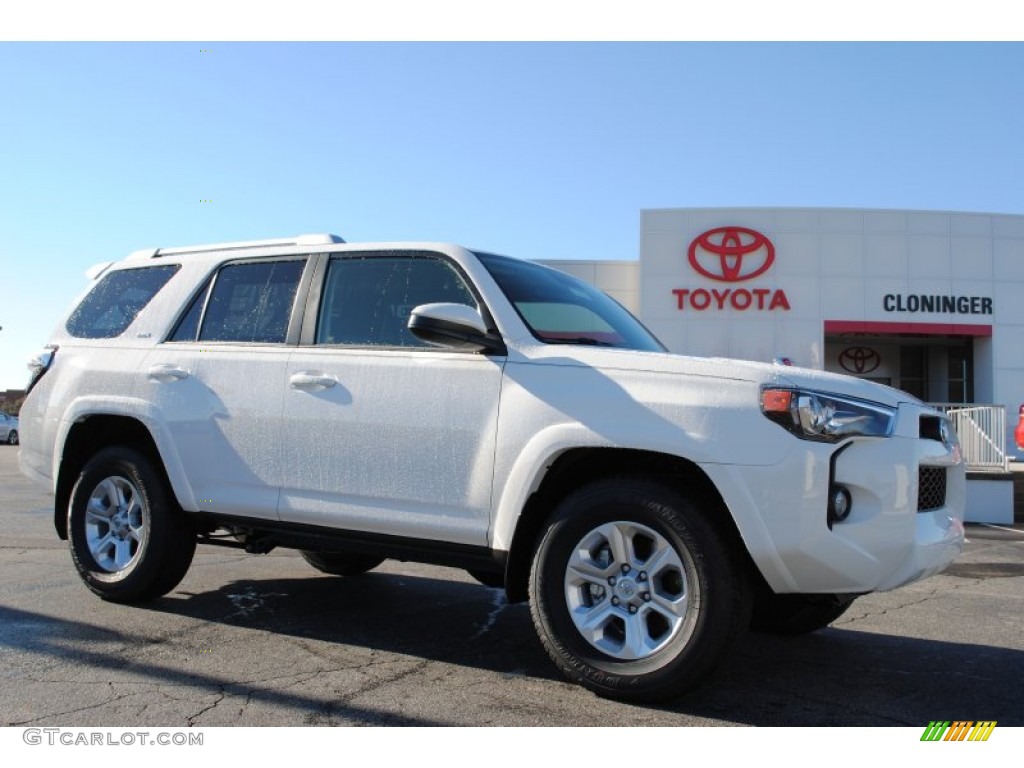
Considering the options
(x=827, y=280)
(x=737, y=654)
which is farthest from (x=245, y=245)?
(x=827, y=280)

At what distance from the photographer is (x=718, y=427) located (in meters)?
3.38

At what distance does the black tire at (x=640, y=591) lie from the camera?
10.8 feet

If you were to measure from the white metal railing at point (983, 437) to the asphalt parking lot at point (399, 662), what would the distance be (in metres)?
7.32

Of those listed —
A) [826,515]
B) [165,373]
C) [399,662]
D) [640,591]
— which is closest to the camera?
[826,515]

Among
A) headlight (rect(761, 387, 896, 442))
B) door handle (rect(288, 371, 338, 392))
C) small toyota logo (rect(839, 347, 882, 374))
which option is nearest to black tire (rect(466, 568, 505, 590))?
door handle (rect(288, 371, 338, 392))

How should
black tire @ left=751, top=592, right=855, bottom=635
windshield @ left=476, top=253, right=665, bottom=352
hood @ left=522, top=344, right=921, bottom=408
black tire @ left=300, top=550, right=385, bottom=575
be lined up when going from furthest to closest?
black tire @ left=300, top=550, right=385, bottom=575 < windshield @ left=476, top=253, right=665, bottom=352 < black tire @ left=751, top=592, right=855, bottom=635 < hood @ left=522, top=344, right=921, bottom=408

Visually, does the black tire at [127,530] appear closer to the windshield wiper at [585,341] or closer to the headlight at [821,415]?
the windshield wiper at [585,341]

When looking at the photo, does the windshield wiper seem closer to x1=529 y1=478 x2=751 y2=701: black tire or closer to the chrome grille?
x1=529 y1=478 x2=751 y2=701: black tire

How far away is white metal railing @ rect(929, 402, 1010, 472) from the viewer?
41.9ft

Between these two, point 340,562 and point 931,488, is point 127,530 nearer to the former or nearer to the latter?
point 340,562

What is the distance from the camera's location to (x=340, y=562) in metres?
6.17

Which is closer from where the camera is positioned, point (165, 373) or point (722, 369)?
point (722, 369)

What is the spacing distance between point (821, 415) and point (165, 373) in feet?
11.4

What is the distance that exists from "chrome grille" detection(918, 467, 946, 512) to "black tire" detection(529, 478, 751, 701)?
774 mm
